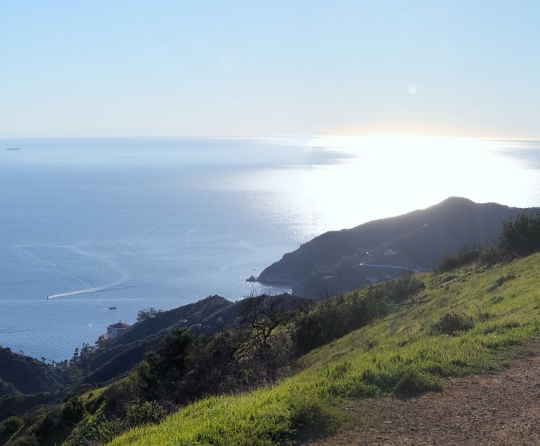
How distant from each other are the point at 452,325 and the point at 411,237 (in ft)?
203

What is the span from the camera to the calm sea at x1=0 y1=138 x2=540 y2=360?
59.6m

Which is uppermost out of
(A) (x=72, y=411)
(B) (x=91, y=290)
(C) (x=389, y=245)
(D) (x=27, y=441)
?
(A) (x=72, y=411)

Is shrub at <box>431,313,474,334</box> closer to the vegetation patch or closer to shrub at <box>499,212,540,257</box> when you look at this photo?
the vegetation patch

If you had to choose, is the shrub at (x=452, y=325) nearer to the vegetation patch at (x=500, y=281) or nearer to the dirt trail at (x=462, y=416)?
the dirt trail at (x=462, y=416)

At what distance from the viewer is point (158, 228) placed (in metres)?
97.1

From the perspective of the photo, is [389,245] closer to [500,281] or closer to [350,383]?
[500,281]

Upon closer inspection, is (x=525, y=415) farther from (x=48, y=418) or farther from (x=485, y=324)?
(x=48, y=418)

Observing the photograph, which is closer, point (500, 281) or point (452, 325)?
point (452, 325)

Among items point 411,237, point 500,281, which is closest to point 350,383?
point 500,281

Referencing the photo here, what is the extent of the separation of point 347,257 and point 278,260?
1326 centimetres

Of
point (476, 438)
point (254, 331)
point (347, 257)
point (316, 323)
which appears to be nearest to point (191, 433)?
point (476, 438)

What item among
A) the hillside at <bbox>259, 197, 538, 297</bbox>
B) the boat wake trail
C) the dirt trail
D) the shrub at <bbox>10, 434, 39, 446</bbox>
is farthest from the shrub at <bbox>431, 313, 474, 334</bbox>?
the boat wake trail

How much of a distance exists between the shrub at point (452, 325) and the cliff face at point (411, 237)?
55149 mm

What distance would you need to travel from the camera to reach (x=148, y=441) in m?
5.40
